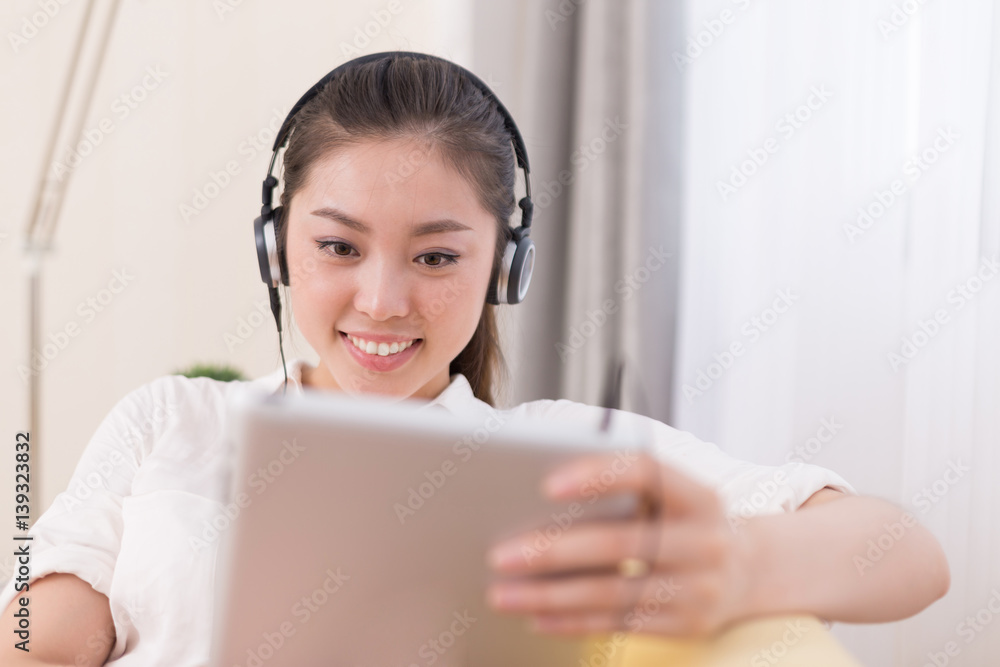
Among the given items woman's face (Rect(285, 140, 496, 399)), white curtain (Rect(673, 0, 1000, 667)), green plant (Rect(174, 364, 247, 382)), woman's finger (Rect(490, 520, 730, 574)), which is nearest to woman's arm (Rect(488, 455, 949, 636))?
woman's finger (Rect(490, 520, 730, 574))

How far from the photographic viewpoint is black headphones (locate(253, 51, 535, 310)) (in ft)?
3.49

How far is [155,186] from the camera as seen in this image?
211cm

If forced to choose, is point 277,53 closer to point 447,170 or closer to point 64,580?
point 447,170

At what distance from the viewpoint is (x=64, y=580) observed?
2.79ft

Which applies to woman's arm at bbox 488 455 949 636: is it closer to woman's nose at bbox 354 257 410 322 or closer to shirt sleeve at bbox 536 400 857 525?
shirt sleeve at bbox 536 400 857 525

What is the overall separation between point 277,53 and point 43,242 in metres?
0.89

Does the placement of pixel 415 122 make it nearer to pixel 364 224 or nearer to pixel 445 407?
pixel 364 224

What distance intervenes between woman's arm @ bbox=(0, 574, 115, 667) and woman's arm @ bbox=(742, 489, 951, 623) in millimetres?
667

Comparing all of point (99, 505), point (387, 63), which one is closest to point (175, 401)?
point (99, 505)

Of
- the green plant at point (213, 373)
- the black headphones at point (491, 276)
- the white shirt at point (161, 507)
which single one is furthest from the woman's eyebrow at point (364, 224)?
the green plant at point (213, 373)

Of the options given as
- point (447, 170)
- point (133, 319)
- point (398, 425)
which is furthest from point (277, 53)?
point (398, 425)

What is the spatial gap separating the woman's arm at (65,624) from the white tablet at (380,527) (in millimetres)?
381

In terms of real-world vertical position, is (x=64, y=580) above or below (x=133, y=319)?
below

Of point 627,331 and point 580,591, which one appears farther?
point 627,331
